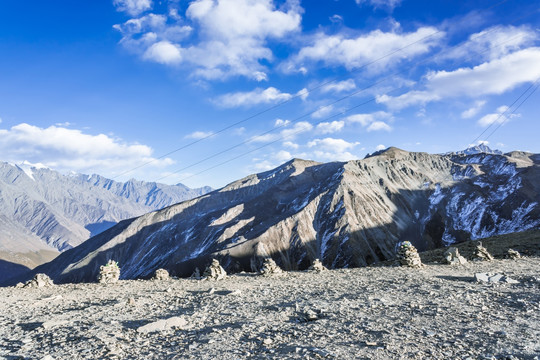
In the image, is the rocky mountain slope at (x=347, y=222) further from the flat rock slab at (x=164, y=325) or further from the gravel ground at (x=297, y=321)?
the flat rock slab at (x=164, y=325)

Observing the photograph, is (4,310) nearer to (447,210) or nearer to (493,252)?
(493,252)

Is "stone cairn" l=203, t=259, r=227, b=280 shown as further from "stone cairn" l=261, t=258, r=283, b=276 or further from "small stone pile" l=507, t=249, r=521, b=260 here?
"small stone pile" l=507, t=249, r=521, b=260

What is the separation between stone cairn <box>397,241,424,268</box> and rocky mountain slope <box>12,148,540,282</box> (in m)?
112

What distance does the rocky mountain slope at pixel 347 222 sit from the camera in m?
139

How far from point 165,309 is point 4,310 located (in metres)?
7.78

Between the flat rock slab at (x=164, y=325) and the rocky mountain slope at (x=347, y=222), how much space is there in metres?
122

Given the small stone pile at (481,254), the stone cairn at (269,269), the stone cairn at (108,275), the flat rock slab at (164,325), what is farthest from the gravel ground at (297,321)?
the small stone pile at (481,254)

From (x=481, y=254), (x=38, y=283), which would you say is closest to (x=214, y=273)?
(x=38, y=283)

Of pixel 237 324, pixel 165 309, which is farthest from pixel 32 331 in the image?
pixel 237 324

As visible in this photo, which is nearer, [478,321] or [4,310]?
[478,321]

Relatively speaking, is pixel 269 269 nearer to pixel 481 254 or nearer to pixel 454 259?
pixel 454 259

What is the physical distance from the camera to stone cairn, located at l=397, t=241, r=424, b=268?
20344 mm

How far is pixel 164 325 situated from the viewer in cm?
1040

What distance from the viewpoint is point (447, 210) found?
17250cm
